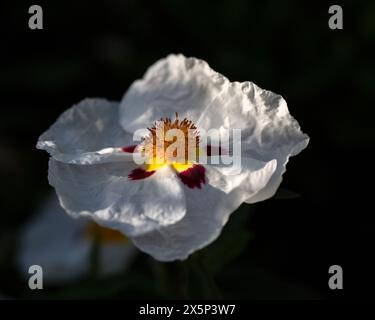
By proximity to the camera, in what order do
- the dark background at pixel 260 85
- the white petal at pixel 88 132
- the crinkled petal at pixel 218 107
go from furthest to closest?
the dark background at pixel 260 85, the white petal at pixel 88 132, the crinkled petal at pixel 218 107

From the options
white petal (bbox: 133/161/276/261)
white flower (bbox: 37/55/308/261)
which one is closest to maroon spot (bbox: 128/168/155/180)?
white flower (bbox: 37/55/308/261)

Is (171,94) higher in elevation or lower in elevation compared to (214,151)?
higher

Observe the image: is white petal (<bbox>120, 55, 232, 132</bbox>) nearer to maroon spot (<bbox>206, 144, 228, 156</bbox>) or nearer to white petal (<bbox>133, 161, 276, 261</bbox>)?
maroon spot (<bbox>206, 144, 228, 156</bbox>)

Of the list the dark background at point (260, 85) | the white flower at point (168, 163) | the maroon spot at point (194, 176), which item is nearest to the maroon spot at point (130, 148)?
the white flower at point (168, 163)

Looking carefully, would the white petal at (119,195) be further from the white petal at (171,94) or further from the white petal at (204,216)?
the white petal at (171,94)

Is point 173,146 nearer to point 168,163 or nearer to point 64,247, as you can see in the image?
point 168,163

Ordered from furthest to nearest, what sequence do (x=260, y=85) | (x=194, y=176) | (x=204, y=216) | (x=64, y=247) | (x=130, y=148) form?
(x=64, y=247)
(x=260, y=85)
(x=130, y=148)
(x=194, y=176)
(x=204, y=216)

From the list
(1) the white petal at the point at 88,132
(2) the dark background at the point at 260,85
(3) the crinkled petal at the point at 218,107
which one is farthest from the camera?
(2) the dark background at the point at 260,85

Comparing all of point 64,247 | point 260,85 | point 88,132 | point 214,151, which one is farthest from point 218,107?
point 64,247
